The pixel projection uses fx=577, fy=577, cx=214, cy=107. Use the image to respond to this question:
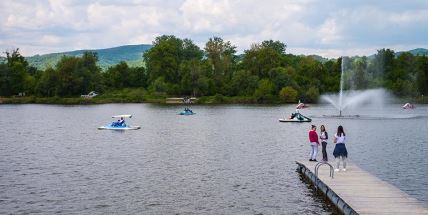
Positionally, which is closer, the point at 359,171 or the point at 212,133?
the point at 359,171

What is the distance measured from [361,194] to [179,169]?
1957 cm

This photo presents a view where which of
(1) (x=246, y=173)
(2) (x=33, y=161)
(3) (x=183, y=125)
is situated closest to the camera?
(1) (x=246, y=173)

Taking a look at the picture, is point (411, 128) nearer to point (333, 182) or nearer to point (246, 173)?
point (246, 173)

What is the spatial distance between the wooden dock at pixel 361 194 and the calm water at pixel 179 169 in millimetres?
1087

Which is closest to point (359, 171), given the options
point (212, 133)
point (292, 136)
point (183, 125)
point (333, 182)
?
point (333, 182)

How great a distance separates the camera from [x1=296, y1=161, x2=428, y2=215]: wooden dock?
28359 mm

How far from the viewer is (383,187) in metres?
34.0

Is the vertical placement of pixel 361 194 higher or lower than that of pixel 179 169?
higher

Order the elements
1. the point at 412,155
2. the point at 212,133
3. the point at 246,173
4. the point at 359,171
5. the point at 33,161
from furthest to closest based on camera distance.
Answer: the point at 212,133 < the point at 412,155 < the point at 33,161 < the point at 246,173 < the point at 359,171

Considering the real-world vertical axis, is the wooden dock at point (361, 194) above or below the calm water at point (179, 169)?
above

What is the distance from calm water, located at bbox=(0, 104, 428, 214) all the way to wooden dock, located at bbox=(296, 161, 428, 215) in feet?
3.57

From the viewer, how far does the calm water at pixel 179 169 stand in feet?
113

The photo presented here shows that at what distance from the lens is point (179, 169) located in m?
48.0

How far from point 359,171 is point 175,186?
1279 centimetres
